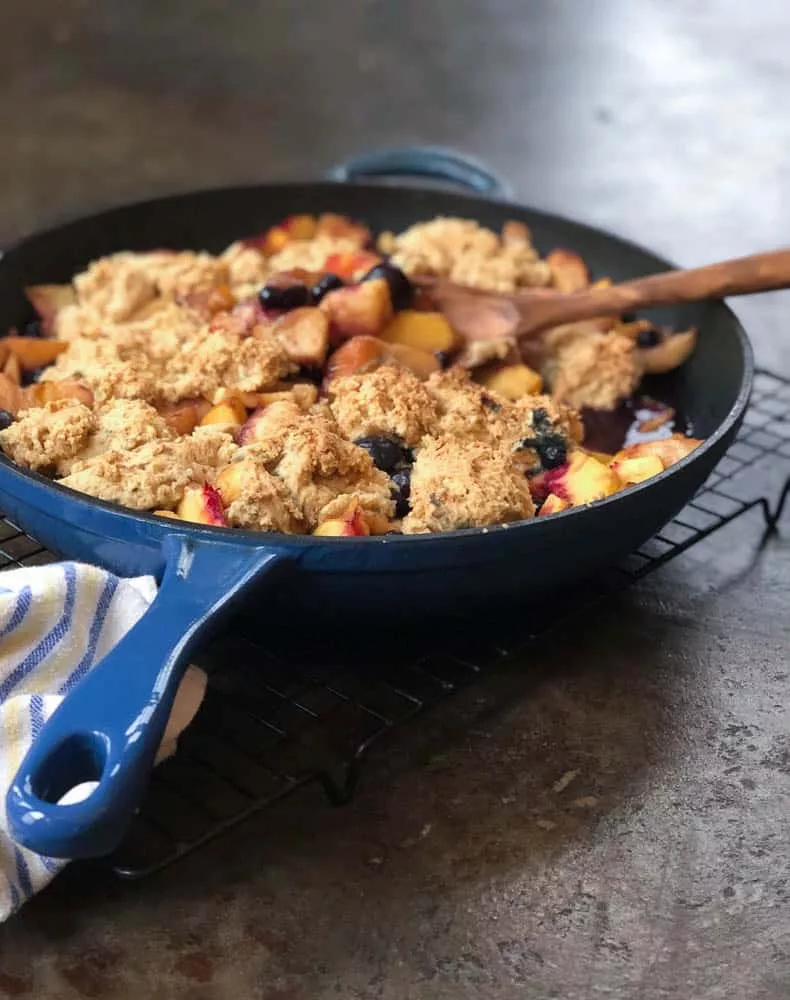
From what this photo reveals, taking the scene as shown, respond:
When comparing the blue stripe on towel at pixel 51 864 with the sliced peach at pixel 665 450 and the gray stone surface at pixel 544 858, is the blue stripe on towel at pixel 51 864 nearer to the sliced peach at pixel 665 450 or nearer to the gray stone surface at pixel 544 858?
the gray stone surface at pixel 544 858

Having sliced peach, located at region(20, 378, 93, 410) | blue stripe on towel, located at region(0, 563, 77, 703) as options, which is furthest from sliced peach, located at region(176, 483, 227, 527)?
sliced peach, located at region(20, 378, 93, 410)

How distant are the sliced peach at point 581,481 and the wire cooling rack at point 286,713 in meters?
0.09

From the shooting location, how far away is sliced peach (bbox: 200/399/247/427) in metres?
1.13

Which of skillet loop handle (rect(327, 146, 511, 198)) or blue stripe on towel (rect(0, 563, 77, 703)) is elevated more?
skillet loop handle (rect(327, 146, 511, 198))

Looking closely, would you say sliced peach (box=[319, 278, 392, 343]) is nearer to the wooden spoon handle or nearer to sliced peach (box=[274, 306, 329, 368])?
sliced peach (box=[274, 306, 329, 368])

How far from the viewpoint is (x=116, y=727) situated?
731 millimetres

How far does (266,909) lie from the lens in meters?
0.84

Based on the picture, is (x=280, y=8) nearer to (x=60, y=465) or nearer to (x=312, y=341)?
(x=312, y=341)

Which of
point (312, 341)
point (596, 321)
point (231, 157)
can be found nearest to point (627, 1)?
point (231, 157)

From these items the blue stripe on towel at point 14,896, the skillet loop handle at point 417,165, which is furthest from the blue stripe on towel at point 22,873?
the skillet loop handle at point 417,165

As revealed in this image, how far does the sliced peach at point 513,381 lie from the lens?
4.35ft

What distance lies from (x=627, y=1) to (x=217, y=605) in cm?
377

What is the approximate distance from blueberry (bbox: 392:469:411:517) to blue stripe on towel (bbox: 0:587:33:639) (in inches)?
13.2

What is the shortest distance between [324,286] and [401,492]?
0.38m
